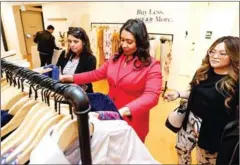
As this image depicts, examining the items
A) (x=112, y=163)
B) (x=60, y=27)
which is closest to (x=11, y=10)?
(x=60, y=27)

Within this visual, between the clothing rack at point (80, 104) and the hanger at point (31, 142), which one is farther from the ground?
the clothing rack at point (80, 104)

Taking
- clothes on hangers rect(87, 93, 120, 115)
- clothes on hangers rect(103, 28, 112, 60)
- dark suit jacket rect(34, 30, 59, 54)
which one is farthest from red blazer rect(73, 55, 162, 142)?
dark suit jacket rect(34, 30, 59, 54)

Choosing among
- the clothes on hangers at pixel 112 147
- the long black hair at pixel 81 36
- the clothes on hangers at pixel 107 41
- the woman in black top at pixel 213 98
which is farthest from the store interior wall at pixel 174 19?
the clothes on hangers at pixel 112 147

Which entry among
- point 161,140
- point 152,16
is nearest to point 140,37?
point 161,140

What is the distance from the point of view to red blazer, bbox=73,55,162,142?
1118mm

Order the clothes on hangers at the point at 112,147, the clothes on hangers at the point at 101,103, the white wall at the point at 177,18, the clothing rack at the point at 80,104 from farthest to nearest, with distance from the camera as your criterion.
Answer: the white wall at the point at 177,18 → the clothes on hangers at the point at 101,103 → the clothes on hangers at the point at 112,147 → the clothing rack at the point at 80,104

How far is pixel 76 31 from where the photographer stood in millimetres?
1745

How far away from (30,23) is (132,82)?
590 centimetres

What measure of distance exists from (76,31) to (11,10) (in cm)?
418

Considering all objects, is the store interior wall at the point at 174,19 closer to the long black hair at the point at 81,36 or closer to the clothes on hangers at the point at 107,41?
the clothes on hangers at the point at 107,41

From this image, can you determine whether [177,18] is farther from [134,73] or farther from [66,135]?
[66,135]

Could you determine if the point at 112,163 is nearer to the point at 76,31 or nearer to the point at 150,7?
the point at 76,31

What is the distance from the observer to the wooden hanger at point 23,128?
533mm

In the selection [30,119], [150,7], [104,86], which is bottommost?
[104,86]
